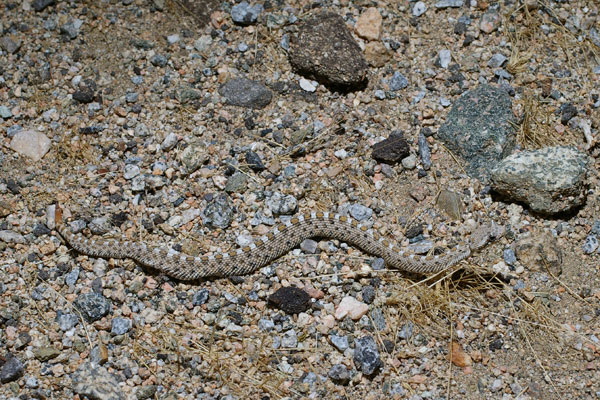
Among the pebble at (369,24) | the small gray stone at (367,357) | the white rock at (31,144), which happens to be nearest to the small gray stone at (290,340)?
the small gray stone at (367,357)

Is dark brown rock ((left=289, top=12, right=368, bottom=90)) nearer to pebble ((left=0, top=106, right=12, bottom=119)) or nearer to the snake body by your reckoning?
the snake body

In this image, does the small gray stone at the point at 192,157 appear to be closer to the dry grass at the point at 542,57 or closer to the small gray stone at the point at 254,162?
the small gray stone at the point at 254,162

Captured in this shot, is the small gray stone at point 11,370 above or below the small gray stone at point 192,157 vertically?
below

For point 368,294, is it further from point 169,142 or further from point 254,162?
point 169,142

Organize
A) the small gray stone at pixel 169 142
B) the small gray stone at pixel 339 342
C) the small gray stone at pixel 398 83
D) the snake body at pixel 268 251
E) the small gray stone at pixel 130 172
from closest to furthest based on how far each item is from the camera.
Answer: the small gray stone at pixel 339 342 < the snake body at pixel 268 251 < the small gray stone at pixel 130 172 < the small gray stone at pixel 169 142 < the small gray stone at pixel 398 83

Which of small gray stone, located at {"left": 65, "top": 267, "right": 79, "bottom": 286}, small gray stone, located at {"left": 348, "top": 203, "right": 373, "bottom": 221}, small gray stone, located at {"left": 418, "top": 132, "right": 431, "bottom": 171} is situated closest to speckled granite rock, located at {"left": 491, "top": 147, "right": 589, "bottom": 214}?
small gray stone, located at {"left": 418, "top": 132, "right": 431, "bottom": 171}

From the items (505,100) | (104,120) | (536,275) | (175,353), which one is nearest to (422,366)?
(536,275)

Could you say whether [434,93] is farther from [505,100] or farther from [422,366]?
[422,366]
